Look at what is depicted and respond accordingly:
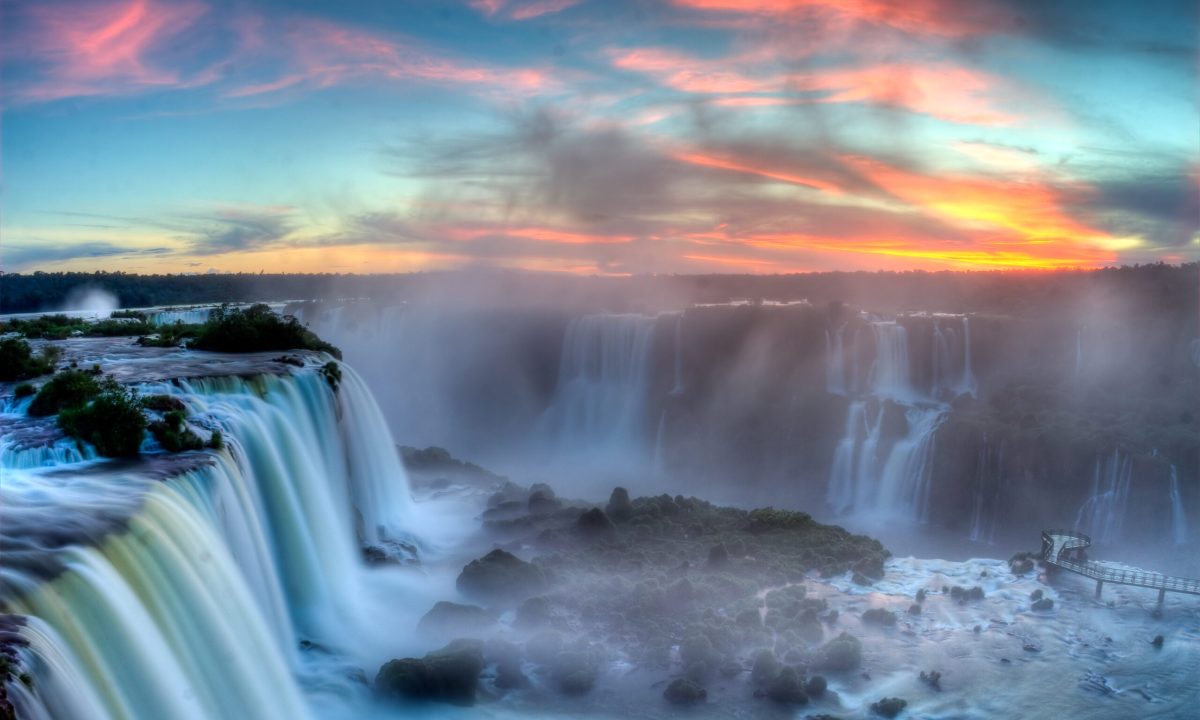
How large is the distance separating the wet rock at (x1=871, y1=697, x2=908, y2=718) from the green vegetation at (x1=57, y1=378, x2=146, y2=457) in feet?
51.9

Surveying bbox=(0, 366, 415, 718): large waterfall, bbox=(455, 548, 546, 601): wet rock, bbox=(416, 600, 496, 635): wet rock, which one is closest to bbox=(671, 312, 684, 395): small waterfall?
bbox=(455, 548, 546, 601): wet rock

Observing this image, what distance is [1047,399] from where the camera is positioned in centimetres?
4166

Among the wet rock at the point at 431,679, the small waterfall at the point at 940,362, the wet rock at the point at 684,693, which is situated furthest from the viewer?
the small waterfall at the point at 940,362

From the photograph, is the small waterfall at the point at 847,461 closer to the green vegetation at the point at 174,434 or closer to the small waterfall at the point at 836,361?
the small waterfall at the point at 836,361

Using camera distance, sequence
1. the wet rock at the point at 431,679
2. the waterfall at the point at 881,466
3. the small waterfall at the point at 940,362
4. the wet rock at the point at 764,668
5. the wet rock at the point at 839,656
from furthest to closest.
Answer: the small waterfall at the point at 940,362
the waterfall at the point at 881,466
the wet rock at the point at 839,656
the wet rock at the point at 764,668
the wet rock at the point at 431,679

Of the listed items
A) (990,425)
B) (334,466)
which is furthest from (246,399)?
(990,425)

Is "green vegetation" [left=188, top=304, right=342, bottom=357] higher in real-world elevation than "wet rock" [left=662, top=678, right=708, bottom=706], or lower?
higher

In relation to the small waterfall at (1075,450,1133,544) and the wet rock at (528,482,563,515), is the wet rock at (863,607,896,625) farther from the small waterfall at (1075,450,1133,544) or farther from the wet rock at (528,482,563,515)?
the small waterfall at (1075,450,1133,544)

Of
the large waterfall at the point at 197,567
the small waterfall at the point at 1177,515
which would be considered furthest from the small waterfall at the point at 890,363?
the large waterfall at the point at 197,567

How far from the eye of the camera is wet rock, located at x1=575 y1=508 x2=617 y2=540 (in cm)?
2544

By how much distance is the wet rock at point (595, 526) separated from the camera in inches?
1001

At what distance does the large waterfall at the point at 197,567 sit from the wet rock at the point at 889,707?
1139 cm

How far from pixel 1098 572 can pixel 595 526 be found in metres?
15.1

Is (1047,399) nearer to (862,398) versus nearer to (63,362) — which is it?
(862,398)
